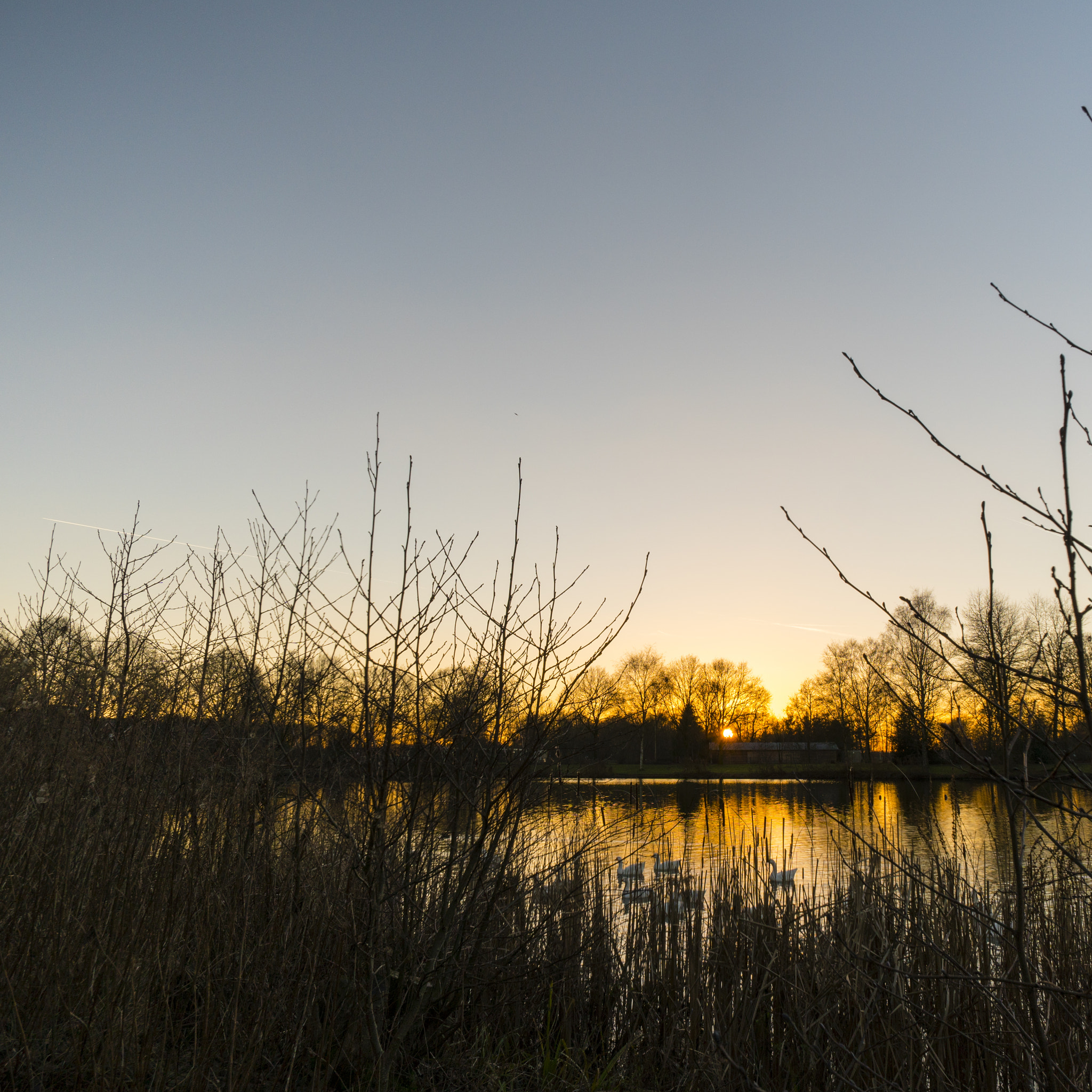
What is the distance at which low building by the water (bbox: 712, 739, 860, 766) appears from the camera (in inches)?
2176

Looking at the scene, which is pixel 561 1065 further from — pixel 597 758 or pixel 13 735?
pixel 13 735

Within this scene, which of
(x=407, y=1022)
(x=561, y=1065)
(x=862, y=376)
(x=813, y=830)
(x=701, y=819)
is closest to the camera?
(x=862, y=376)

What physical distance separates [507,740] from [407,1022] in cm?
102

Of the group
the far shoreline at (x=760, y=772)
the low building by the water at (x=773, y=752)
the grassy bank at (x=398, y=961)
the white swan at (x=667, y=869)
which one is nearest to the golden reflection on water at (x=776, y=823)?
the white swan at (x=667, y=869)

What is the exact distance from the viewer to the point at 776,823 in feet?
64.4

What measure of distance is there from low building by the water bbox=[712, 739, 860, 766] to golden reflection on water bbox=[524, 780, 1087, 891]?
1346cm

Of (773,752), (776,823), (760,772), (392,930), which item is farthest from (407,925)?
(773,752)

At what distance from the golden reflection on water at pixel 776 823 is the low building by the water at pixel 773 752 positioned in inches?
530

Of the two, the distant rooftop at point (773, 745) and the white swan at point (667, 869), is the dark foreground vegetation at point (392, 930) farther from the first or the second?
the distant rooftop at point (773, 745)

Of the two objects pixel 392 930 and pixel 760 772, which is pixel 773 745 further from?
pixel 392 930

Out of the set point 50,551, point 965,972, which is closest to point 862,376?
point 965,972

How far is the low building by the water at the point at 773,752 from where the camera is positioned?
55.3 metres

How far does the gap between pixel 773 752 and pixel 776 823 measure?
44.8 m

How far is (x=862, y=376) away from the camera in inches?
53.1
